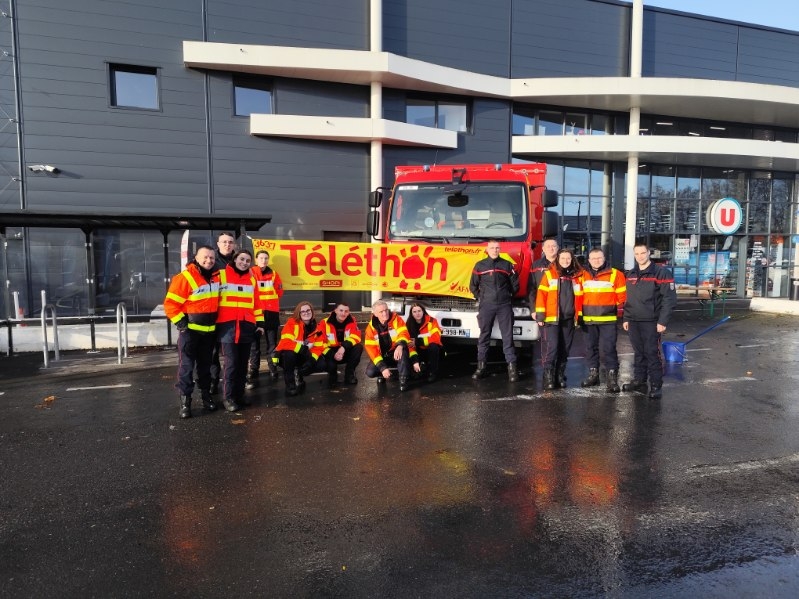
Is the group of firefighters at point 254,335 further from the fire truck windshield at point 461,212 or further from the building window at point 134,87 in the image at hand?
the building window at point 134,87

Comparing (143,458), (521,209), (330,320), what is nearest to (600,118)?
(521,209)

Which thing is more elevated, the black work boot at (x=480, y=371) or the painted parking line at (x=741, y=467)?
the black work boot at (x=480, y=371)

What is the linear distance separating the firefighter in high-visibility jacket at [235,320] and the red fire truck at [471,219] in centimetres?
239

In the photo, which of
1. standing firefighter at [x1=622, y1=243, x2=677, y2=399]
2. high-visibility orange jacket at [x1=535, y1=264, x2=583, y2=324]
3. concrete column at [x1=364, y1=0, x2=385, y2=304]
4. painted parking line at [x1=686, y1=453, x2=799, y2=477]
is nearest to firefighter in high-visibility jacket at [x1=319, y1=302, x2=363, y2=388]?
high-visibility orange jacket at [x1=535, y1=264, x2=583, y2=324]

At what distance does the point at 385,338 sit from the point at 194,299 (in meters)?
2.58

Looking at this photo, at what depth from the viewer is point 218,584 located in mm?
2852

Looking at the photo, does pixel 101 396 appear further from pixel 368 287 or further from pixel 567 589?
pixel 567 589

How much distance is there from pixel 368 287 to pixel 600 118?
1408 centimetres

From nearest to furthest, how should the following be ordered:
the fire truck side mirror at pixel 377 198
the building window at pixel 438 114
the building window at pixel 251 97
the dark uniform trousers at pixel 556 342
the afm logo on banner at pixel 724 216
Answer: the dark uniform trousers at pixel 556 342
the fire truck side mirror at pixel 377 198
the building window at pixel 251 97
the building window at pixel 438 114
the afm logo on banner at pixel 724 216

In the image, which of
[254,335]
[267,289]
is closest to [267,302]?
[267,289]

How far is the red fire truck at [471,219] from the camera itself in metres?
7.54

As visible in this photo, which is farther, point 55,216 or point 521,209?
point 55,216

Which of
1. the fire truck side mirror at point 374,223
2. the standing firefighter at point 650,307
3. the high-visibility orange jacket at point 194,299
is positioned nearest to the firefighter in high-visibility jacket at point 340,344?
the high-visibility orange jacket at point 194,299

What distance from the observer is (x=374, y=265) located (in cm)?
812
